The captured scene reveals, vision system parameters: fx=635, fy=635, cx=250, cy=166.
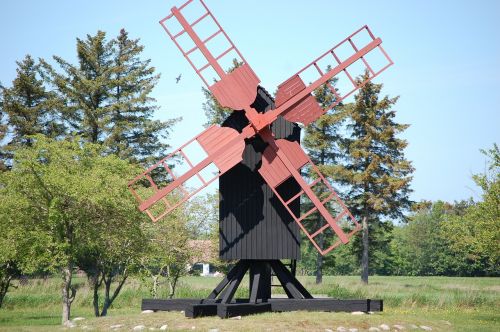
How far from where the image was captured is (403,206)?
4241 centimetres

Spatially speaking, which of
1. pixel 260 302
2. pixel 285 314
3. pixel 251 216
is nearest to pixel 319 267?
pixel 260 302

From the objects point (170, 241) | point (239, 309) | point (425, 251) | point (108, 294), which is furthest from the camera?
point (425, 251)

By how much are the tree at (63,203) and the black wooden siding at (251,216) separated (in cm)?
407

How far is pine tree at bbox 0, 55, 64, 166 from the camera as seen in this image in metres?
42.0

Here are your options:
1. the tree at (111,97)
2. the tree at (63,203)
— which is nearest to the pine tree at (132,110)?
the tree at (111,97)

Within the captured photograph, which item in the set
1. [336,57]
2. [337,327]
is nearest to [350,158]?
[336,57]

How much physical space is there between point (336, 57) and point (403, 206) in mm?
26017

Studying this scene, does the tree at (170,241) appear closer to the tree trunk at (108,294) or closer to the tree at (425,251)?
the tree trunk at (108,294)

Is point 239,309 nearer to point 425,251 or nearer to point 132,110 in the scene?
point 132,110

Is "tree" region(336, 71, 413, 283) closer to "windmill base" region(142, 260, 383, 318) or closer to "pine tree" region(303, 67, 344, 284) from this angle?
"pine tree" region(303, 67, 344, 284)

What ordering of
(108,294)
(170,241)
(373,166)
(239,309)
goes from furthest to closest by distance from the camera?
1. (373,166)
2. (170,241)
3. (108,294)
4. (239,309)

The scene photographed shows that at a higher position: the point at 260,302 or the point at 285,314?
the point at 260,302

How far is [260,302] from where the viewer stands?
1803 centimetres

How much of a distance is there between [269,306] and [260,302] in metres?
0.31
